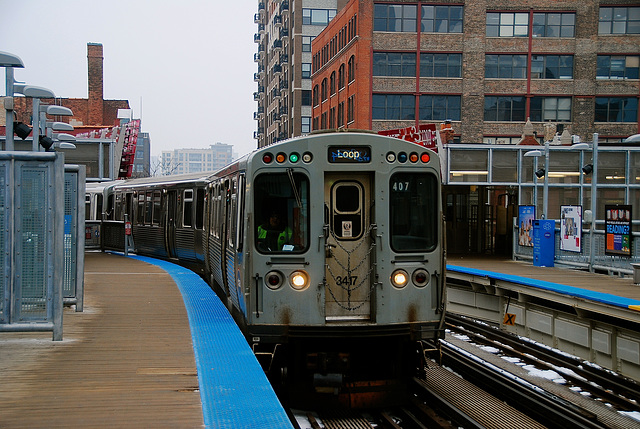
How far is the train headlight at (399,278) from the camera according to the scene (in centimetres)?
891

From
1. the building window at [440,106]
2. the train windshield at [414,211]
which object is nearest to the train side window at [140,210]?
the train windshield at [414,211]

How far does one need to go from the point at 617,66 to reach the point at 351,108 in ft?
59.9

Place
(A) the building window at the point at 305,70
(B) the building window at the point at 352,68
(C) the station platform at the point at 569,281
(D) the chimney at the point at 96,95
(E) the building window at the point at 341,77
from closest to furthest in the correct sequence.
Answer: (C) the station platform at the point at 569,281, (B) the building window at the point at 352,68, (E) the building window at the point at 341,77, (D) the chimney at the point at 96,95, (A) the building window at the point at 305,70

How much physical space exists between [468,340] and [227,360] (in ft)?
30.1

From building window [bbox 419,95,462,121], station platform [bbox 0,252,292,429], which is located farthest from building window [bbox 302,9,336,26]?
station platform [bbox 0,252,292,429]

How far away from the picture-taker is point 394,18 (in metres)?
49.5

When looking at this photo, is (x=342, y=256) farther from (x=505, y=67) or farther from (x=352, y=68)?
(x=352, y=68)

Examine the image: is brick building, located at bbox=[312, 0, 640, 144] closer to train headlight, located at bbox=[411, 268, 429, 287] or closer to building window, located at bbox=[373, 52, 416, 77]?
building window, located at bbox=[373, 52, 416, 77]

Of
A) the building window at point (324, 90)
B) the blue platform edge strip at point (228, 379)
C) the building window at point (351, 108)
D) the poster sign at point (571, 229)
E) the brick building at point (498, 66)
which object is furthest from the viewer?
the building window at point (324, 90)

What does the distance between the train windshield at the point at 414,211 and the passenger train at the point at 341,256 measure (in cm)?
1

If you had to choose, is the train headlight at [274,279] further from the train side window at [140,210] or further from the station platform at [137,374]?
the train side window at [140,210]

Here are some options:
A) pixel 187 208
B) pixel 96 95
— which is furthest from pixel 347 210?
pixel 96 95

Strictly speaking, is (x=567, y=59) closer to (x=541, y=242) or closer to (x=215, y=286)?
(x=541, y=242)

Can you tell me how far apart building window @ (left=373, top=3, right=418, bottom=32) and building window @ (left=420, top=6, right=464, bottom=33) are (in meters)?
0.80
